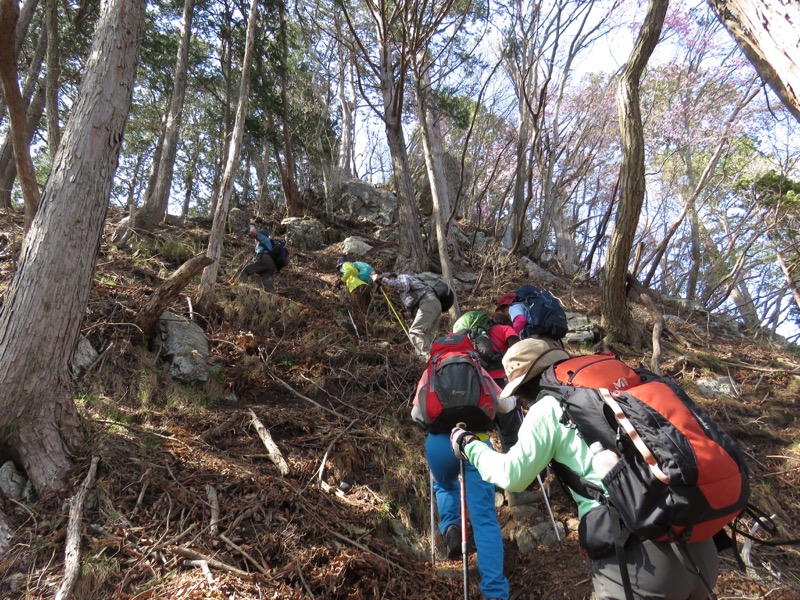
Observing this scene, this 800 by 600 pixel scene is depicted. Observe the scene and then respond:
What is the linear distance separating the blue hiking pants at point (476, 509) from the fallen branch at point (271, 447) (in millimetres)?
1381

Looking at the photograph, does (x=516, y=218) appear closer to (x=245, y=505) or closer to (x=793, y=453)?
(x=793, y=453)

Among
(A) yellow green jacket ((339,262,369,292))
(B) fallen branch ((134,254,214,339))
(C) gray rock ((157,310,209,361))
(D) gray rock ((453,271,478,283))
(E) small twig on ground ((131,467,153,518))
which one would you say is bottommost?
(E) small twig on ground ((131,467,153,518))

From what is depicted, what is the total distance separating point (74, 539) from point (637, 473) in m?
3.25

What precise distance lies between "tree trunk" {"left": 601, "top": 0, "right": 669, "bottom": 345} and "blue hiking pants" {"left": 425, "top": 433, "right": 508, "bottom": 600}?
5177mm

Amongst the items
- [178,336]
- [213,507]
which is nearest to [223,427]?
[213,507]

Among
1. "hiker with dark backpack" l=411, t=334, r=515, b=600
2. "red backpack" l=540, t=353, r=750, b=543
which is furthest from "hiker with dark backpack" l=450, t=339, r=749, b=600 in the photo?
"hiker with dark backpack" l=411, t=334, r=515, b=600

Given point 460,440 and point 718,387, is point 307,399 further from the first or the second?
point 718,387

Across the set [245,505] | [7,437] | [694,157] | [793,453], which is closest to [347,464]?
[245,505]

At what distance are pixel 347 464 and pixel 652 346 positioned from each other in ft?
19.8

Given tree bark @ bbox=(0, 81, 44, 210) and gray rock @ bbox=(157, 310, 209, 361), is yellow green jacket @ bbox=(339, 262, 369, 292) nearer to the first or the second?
gray rock @ bbox=(157, 310, 209, 361)

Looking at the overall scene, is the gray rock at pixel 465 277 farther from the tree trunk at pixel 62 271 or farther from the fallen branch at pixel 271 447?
the tree trunk at pixel 62 271

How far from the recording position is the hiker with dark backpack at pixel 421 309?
6621mm

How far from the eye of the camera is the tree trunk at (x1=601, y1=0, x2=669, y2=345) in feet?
20.9

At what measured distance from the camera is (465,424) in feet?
10.3
